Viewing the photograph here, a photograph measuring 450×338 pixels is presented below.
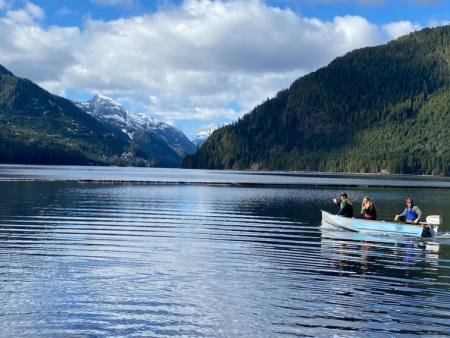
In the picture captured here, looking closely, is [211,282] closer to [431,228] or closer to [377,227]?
[377,227]

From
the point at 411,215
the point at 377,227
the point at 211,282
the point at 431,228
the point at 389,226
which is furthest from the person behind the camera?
the point at 411,215

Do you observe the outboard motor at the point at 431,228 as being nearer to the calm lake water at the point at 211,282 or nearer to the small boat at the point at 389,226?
the small boat at the point at 389,226

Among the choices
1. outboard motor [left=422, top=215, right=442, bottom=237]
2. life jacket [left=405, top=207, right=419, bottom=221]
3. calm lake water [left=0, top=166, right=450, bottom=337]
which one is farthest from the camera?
life jacket [left=405, top=207, right=419, bottom=221]

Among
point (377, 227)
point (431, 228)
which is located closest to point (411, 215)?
point (431, 228)

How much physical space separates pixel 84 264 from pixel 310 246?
1858 centimetres

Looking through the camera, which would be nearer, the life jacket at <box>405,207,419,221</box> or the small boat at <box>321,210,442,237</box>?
the small boat at <box>321,210,442,237</box>

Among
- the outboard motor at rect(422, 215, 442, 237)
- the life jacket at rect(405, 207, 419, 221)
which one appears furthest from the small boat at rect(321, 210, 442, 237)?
the life jacket at rect(405, 207, 419, 221)

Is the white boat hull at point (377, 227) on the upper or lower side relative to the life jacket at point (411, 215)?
lower

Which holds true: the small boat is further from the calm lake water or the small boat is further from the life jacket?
the calm lake water

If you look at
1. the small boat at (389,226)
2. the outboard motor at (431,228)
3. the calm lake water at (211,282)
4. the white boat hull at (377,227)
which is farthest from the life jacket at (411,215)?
the calm lake water at (211,282)

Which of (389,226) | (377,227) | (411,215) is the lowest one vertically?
(377,227)

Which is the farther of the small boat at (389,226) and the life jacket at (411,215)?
the life jacket at (411,215)

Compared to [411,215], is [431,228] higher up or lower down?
lower down

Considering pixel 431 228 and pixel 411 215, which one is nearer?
pixel 431 228
